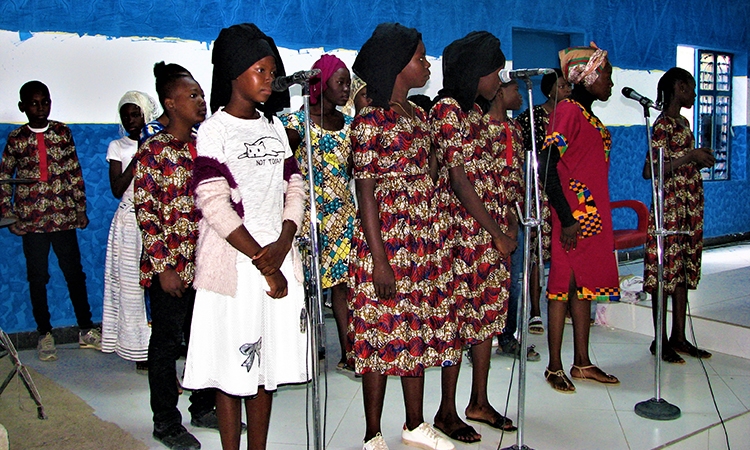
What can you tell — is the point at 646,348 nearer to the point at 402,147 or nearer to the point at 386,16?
the point at 402,147

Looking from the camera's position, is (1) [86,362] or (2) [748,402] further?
(1) [86,362]

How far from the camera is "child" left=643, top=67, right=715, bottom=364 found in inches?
152

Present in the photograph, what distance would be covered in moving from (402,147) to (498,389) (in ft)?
5.20

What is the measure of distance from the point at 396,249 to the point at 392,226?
82mm

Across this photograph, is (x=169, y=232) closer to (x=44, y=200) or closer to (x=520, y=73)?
(x=520, y=73)

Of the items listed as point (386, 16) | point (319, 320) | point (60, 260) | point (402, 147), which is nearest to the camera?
point (319, 320)

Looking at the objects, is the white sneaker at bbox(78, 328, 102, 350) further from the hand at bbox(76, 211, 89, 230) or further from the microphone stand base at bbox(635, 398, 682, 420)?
the microphone stand base at bbox(635, 398, 682, 420)

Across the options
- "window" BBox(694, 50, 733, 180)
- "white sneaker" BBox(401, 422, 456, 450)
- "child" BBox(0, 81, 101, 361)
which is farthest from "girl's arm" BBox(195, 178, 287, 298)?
"window" BBox(694, 50, 733, 180)

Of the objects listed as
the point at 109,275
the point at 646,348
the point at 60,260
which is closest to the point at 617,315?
the point at 646,348

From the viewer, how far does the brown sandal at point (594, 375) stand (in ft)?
11.6

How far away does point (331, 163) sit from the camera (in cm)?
336

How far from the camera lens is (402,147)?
2.45m

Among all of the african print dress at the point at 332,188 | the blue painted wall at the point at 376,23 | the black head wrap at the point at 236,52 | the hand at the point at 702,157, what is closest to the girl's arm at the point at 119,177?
the blue painted wall at the point at 376,23

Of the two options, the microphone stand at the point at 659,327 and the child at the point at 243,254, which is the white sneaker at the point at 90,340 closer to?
the child at the point at 243,254
